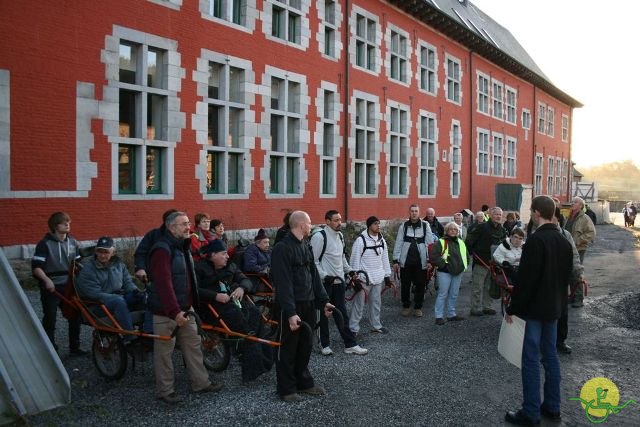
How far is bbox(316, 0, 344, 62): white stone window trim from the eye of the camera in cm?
1758

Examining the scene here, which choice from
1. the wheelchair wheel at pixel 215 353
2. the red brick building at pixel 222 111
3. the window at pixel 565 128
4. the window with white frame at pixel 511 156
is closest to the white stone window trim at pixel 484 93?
the red brick building at pixel 222 111

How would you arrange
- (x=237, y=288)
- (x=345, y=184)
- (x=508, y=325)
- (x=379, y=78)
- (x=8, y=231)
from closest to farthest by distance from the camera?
(x=508, y=325), (x=237, y=288), (x=8, y=231), (x=345, y=184), (x=379, y=78)

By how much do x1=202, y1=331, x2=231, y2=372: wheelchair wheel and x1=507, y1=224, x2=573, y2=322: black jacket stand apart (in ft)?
10.1

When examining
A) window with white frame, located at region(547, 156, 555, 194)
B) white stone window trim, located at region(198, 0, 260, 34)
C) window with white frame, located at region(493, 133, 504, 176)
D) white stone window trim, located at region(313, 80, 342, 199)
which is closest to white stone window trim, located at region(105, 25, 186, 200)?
white stone window trim, located at region(198, 0, 260, 34)

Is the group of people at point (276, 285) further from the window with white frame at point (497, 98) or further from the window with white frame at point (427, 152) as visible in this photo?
the window with white frame at point (497, 98)

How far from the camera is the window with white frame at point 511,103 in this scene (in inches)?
1310

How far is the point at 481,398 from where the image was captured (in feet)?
18.6

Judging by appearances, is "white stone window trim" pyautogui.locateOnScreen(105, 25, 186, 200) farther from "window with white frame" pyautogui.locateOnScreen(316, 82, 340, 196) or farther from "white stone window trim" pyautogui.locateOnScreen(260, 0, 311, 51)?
"window with white frame" pyautogui.locateOnScreen(316, 82, 340, 196)

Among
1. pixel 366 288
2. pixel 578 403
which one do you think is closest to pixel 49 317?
pixel 366 288

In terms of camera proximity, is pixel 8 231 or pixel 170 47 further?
pixel 170 47

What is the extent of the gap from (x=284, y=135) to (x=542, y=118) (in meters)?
28.1

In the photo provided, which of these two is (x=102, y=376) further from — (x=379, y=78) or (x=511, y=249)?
(x=379, y=78)

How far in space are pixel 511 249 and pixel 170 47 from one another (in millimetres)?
8563

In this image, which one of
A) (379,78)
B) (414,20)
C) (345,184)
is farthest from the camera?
(414,20)
